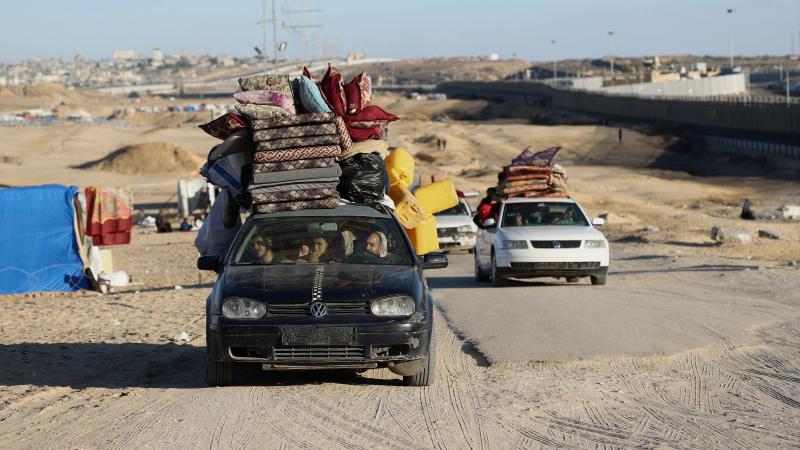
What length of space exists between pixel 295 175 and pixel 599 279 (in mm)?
10206

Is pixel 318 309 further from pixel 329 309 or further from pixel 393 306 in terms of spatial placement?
pixel 393 306

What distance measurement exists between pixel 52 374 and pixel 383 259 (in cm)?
337

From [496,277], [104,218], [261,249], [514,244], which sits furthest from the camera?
[104,218]

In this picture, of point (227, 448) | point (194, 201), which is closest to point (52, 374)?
point (227, 448)

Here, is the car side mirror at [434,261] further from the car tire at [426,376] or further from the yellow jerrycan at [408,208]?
the yellow jerrycan at [408,208]

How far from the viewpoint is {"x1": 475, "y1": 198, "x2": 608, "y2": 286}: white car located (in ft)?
64.7

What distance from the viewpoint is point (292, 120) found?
1094cm

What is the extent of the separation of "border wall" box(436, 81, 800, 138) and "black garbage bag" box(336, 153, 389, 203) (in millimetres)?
55132

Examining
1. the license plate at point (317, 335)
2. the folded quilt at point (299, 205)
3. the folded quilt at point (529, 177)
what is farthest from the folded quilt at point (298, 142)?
the folded quilt at point (529, 177)

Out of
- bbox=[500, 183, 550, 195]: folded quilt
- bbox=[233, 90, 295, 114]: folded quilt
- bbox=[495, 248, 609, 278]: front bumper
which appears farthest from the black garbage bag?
bbox=[500, 183, 550, 195]: folded quilt

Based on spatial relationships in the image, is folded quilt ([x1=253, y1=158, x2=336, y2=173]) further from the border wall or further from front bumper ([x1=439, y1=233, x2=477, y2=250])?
the border wall

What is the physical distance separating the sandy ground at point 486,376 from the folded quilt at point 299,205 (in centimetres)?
141

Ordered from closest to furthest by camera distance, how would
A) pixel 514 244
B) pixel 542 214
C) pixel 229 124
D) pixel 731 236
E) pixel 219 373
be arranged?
pixel 219 373 < pixel 229 124 < pixel 514 244 < pixel 542 214 < pixel 731 236

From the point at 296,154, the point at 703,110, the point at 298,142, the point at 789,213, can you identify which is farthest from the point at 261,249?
the point at 703,110
